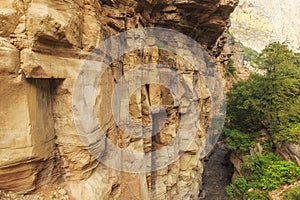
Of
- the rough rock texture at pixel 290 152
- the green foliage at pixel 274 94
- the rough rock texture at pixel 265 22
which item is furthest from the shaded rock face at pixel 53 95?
the rough rock texture at pixel 265 22

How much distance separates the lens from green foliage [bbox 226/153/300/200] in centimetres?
1115

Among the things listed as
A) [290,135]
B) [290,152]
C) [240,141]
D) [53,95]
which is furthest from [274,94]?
[53,95]

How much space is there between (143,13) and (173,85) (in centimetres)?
428

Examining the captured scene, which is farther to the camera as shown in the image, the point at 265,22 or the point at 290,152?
the point at 265,22

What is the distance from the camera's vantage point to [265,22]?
96750 mm

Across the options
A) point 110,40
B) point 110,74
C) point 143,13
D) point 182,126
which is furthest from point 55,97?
point 182,126

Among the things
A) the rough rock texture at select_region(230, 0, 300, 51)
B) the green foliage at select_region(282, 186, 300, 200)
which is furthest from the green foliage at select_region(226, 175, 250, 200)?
the rough rock texture at select_region(230, 0, 300, 51)

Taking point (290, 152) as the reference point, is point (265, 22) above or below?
above

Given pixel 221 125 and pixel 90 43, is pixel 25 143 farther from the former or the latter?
pixel 221 125

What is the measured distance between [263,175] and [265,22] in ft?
343

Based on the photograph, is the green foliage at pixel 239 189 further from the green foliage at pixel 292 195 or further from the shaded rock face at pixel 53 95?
the shaded rock face at pixel 53 95

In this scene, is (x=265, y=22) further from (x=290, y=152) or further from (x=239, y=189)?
(x=239, y=189)

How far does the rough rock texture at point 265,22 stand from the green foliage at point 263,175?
80.2 metres

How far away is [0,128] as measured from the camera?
13.3 feet
